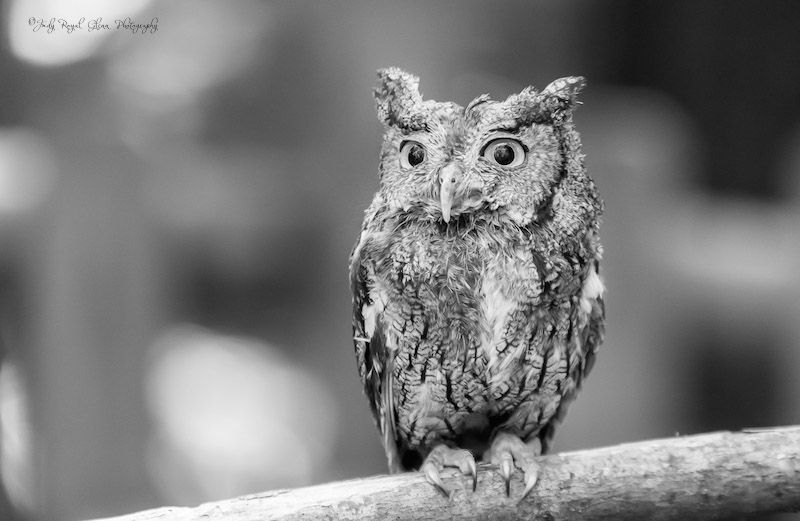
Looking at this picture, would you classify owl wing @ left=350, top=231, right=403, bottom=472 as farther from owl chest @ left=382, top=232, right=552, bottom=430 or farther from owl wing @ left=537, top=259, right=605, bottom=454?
owl wing @ left=537, top=259, right=605, bottom=454

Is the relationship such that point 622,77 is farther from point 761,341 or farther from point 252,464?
point 252,464

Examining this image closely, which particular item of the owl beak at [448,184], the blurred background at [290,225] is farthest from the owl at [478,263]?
the blurred background at [290,225]

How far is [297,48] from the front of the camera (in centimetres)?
418

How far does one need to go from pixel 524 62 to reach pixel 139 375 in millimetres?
2421

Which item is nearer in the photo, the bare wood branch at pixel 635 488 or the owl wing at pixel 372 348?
the bare wood branch at pixel 635 488

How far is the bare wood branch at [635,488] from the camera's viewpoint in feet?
5.94

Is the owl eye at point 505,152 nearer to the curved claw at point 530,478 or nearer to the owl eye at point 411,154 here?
the owl eye at point 411,154

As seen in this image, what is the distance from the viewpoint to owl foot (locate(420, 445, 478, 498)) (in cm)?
→ 186

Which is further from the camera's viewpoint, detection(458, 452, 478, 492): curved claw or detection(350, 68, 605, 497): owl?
detection(458, 452, 478, 492): curved claw

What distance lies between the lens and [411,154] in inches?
69.9

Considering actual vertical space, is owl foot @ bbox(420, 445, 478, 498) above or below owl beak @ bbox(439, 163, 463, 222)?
below

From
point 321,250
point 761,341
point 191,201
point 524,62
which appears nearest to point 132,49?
point 191,201

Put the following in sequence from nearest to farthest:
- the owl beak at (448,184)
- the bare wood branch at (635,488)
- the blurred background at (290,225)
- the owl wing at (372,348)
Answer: the owl beak at (448,184) < the bare wood branch at (635,488) < the owl wing at (372,348) < the blurred background at (290,225)

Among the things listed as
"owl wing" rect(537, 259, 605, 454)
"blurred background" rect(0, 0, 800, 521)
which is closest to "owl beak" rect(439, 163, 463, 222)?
"owl wing" rect(537, 259, 605, 454)
